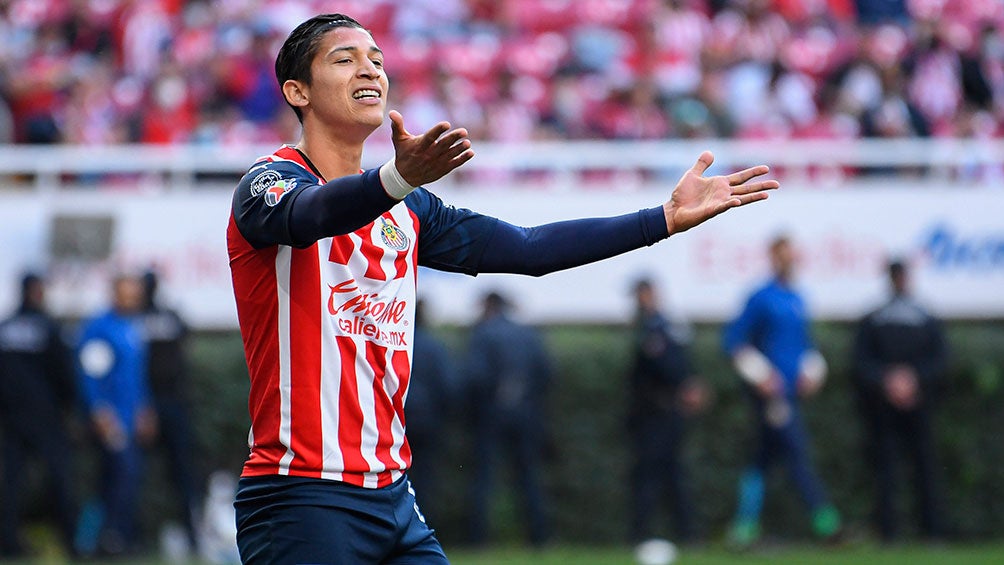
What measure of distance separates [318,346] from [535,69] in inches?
472

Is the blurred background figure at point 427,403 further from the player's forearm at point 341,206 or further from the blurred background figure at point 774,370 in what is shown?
the player's forearm at point 341,206

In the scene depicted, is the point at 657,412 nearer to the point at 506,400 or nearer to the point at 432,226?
the point at 506,400

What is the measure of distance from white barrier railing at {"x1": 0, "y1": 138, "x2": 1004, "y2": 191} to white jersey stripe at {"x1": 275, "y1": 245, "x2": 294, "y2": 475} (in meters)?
9.45

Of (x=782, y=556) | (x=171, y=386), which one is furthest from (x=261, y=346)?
(x=171, y=386)

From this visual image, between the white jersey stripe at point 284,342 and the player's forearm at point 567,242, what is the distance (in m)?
0.69

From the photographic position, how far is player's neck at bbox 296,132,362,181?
4562 mm

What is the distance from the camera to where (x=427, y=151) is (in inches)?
155

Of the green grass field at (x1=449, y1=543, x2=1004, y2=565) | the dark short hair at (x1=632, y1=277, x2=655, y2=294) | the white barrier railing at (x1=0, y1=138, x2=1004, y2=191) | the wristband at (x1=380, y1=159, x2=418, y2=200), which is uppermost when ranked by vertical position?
the white barrier railing at (x1=0, y1=138, x2=1004, y2=191)

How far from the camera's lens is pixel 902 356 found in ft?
42.9

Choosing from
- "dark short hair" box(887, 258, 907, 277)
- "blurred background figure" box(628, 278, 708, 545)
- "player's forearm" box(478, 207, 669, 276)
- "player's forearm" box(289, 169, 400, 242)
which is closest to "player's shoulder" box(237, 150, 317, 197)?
"player's forearm" box(289, 169, 400, 242)

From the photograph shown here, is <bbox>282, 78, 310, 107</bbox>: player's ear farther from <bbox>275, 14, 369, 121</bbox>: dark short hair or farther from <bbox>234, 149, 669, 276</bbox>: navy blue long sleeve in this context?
<bbox>234, 149, 669, 276</bbox>: navy blue long sleeve

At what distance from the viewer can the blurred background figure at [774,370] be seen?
12289mm

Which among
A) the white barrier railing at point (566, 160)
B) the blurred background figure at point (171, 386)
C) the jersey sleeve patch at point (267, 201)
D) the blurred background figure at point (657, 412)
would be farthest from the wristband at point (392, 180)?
the white barrier railing at point (566, 160)

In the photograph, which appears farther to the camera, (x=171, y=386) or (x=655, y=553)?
(x=171, y=386)
